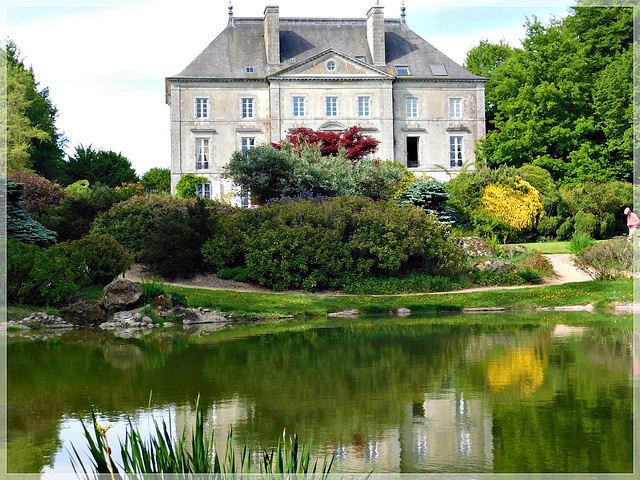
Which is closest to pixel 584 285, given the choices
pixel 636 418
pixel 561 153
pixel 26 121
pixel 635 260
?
pixel 635 260

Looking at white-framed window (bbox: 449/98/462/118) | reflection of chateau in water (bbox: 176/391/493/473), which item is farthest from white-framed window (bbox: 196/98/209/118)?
reflection of chateau in water (bbox: 176/391/493/473)

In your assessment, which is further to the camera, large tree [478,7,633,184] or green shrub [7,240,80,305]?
large tree [478,7,633,184]

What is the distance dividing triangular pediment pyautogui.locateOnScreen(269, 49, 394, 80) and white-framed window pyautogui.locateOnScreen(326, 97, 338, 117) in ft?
3.91

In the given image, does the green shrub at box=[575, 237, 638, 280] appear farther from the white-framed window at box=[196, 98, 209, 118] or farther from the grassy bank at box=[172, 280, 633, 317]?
the white-framed window at box=[196, 98, 209, 118]

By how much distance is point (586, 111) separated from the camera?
1455 inches

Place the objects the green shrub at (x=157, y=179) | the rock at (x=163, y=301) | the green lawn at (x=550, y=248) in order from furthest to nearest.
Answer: the green shrub at (x=157, y=179) < the green lawn at (x=550, y=248) < the rock at (x=163, y=301)

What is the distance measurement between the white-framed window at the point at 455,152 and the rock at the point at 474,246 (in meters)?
20.3

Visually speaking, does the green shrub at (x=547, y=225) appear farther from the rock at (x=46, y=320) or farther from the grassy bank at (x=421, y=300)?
the rock at (x=46, y=320)

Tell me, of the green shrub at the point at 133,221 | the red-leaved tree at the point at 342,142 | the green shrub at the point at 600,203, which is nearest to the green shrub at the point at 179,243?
the green shrub at the point at 133,221

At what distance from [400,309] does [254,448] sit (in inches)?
423

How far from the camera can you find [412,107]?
1698 inches

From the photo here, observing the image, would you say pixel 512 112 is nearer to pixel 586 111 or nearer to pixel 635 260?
pixel 586 111

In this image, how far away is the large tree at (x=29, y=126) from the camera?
128 ft

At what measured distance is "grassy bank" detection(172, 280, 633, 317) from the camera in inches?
652
